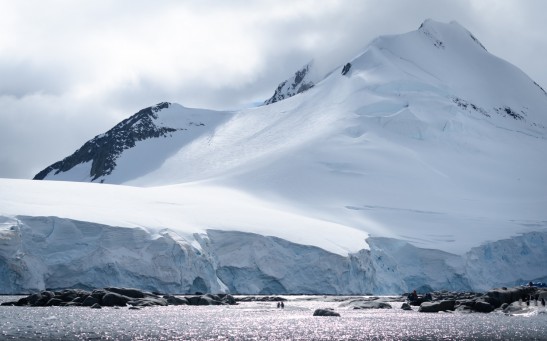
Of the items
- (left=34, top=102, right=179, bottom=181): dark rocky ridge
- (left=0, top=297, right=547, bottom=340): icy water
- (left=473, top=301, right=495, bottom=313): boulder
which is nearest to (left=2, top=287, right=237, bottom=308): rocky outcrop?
(left=0, top=297, right=547, bottom=340): icy water

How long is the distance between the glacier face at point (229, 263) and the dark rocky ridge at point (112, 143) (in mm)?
65480

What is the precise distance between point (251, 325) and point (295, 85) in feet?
492

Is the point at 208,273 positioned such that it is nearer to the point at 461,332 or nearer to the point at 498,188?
the point at 461,332

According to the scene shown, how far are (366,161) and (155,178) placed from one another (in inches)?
1207

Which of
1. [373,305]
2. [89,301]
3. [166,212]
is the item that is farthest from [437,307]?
[166,212]

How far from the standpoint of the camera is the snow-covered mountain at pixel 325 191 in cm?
6312

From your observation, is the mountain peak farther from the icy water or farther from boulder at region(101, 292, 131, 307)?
boulder at region(101, 292, 131, 307)

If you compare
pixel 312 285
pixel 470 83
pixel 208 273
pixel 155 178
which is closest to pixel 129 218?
pixel 208 273

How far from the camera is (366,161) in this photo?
4107 inches

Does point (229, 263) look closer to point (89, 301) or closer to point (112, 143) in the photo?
point (89, 301)

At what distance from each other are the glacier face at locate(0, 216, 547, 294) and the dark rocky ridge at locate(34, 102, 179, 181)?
215ft

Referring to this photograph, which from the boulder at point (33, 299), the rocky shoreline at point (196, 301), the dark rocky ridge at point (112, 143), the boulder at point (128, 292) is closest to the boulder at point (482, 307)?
the rocky shoreline at point (196, 301)

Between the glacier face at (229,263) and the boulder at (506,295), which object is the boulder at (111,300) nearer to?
the glacier face at (229,263)

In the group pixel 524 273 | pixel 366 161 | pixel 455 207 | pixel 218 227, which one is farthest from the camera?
pixel 366 161
